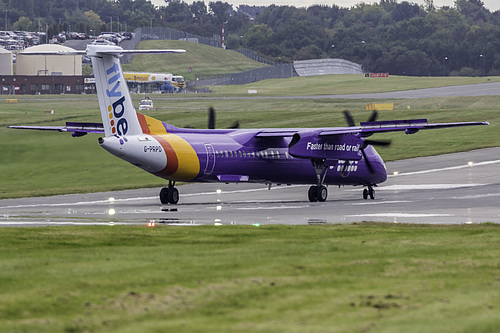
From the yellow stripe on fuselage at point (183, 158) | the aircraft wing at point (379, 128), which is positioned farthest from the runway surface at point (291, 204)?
the aircraft wing at point (379, 128)

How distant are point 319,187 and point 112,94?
1173 cm

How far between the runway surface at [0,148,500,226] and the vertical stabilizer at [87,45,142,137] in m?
3.47

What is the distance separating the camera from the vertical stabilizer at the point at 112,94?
1396 inches

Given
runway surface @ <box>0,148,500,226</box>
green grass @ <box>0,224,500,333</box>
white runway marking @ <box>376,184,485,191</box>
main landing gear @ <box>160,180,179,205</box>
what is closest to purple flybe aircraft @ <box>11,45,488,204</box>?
main landing gear @ <box>160,180,179,205</box>

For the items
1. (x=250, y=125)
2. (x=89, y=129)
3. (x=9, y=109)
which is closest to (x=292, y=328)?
(x=89, y=129)

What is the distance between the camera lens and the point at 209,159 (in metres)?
38.1

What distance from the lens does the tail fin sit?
116 feet

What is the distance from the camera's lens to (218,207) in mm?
36406

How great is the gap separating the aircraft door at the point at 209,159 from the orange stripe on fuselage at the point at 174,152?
2.04 ft

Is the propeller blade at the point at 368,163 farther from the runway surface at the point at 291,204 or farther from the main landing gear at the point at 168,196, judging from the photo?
the main landing gear at the point at 168,196

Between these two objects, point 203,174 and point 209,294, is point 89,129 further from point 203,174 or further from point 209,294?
point 209,294

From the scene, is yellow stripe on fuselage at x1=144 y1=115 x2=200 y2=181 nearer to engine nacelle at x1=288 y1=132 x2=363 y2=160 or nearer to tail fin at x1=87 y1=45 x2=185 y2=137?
tail fin at x1=87 y1=45 x2=185 y2=137

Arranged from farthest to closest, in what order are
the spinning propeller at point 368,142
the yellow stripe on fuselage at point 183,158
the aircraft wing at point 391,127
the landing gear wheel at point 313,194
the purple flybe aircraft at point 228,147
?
the spinning propeller at point 368,142 < the landing gear wheel at point 313,194 < the aircraft wing at point 391,127 < the yellow stripe on fuselage at point 183,158 < the purple flybe aircraft at point 228,147

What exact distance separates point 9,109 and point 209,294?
102990 millimetres
